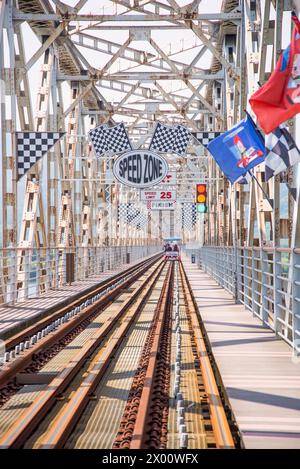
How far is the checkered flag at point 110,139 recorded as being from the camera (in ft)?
67.9

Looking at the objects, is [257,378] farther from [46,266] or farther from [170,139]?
[170,139]

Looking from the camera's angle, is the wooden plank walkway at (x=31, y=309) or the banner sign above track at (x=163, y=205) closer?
the wooden plank walkway at (x=31, y=309)

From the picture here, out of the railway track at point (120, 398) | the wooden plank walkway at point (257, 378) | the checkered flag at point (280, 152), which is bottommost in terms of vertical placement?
the railway track at point (120, 398)

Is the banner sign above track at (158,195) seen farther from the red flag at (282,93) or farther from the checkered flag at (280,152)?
the red flag at (282,93)

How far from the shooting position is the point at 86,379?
798 centimetres

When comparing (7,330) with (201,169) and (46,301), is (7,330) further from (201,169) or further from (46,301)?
(201,169)

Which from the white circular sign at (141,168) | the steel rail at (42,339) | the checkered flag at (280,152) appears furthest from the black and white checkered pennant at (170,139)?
the checkered flag at (280,152)

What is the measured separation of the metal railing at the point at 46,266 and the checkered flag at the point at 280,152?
580 cm

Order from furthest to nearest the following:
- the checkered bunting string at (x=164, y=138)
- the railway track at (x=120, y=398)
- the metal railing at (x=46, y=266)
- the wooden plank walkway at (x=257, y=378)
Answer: the checkered bunting string at (x=164, y=138), the metal railing at (x=46, y=266), the railway track at (x=120, y=398), the wooden plank walkway at (x=257, y=378)

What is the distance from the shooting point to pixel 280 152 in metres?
8.80

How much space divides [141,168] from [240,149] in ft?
23.6

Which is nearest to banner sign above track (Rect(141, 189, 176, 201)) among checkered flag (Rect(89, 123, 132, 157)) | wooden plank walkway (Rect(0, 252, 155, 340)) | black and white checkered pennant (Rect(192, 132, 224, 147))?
checkered flag (Rect(89, 123, 132, 157))

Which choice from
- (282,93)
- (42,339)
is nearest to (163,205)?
(42,339)
